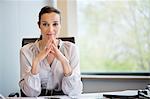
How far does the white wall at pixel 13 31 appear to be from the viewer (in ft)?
7.98

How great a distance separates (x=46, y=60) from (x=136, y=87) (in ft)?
4.34

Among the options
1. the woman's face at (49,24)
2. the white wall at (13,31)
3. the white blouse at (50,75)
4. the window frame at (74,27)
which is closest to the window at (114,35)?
the window frame at (74,27)

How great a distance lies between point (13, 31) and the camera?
101 inches

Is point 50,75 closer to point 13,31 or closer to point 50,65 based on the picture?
point 50,65

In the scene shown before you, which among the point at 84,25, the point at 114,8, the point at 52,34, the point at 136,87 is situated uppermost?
the point at 114,8

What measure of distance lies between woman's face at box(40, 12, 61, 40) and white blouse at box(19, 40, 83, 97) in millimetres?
129

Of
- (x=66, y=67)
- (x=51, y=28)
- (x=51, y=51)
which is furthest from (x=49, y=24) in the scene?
(x=66, y=67)

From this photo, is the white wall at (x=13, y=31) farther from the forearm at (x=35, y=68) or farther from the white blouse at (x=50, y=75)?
the forearm at (x=35, y=68)

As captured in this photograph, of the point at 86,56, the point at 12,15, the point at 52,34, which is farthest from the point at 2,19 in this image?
the point at 86,56

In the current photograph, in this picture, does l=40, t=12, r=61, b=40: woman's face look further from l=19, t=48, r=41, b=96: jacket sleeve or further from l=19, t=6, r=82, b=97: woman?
l=19, t=48, r=41, b=96: jacket sleeve

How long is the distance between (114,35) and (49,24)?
49.2 inches

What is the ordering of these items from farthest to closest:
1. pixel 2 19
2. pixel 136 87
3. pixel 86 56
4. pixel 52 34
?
pixel 86 56
pixel 136 87
pixel 2 19
pixel 52 34

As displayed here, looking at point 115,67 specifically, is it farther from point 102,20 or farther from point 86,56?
point 102,20

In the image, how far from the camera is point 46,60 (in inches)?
72.2
